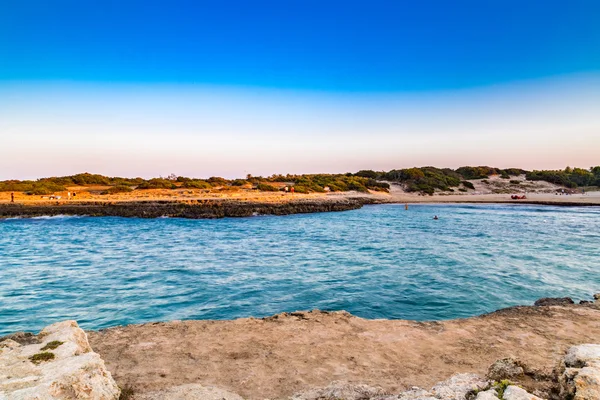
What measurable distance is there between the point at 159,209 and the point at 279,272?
87.6 feet

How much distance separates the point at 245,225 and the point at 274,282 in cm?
1690

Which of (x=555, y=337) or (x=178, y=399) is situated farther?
(x=555, y=337)

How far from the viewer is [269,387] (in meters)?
4.57

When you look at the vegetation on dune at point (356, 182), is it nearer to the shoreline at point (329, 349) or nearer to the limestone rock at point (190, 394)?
the shoreline at point (329, 349)

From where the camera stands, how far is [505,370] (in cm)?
423

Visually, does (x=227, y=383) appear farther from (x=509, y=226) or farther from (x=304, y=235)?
(x=509, y=226)

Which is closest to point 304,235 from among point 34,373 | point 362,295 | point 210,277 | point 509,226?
point 210,277

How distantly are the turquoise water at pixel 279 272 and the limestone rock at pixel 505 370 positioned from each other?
4464mm

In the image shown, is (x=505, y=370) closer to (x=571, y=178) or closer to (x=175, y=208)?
(x=175, y=208)

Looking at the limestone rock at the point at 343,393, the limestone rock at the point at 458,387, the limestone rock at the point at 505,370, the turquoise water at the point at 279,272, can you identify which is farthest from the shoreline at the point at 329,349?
the turquoise water at the point at 279,272

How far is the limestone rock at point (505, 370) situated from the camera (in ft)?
13.6

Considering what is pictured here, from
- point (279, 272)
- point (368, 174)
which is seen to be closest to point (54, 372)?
point (279, 272)

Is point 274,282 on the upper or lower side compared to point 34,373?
lower

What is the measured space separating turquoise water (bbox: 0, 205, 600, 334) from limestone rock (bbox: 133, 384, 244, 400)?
Result: 15.2 feet
